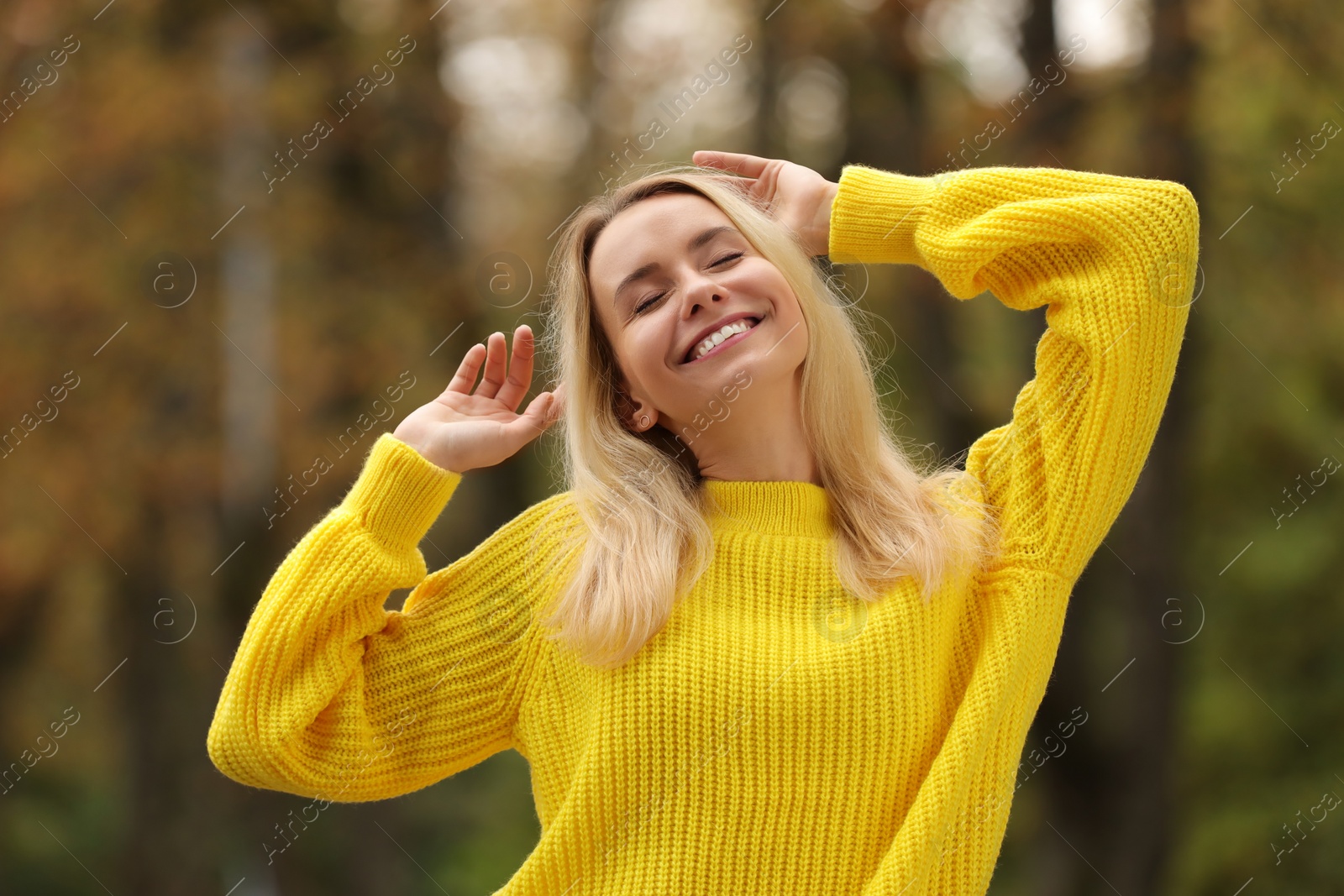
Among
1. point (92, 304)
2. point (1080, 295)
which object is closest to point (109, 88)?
point (92, 304)

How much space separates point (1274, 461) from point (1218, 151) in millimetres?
4510

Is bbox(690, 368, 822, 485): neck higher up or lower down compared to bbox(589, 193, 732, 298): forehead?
lower down

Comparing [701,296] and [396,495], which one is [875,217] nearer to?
[701,296]

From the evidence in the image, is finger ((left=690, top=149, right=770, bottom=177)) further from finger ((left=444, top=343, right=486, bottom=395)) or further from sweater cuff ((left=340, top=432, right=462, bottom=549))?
sweater cuff ((left=340, top=432, right=462, bottom=549))

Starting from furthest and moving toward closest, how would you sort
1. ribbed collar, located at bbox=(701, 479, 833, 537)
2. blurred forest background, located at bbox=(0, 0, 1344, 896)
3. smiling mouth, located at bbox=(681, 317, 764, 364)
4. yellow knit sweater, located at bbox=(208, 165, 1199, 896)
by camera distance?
blurred forest background, located at bbox=(0, 0, 1344, 896) < ribbed collar, located at bbox=(701, 479, 833, 537) < smiling mouth, located at bbox=(681, 317, 764, 364) < yellow knit sweater, located at bbox=(208, 165, 1199, 896)

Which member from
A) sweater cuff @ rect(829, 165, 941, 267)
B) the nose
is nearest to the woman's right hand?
the nose

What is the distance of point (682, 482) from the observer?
2465 mm

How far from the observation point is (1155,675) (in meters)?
6.09

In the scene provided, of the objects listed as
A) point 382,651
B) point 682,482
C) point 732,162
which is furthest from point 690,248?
point 382,651

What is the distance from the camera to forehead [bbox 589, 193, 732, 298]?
2.40 m

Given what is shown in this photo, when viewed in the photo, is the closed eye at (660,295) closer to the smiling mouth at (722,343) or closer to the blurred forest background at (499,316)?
the smiling mouth at (722,343)

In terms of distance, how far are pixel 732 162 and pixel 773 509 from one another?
28.4 inches

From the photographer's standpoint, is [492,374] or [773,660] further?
[492,374]

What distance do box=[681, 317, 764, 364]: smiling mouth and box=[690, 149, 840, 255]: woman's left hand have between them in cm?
31
